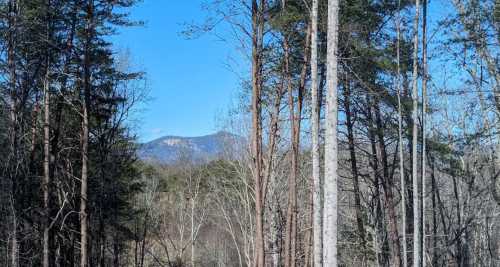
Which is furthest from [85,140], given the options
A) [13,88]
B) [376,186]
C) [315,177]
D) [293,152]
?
[376,186]

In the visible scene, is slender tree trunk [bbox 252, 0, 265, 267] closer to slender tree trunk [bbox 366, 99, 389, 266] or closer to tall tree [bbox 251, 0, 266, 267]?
tall tree [bbox 251, 0, 266, 267]

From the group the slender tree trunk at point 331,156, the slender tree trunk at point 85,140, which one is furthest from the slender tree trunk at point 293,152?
the slender tree trunk at point 85,140

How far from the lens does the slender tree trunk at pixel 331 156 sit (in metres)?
6.96

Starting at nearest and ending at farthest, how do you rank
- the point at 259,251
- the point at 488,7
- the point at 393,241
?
1. the point at 259,251
2. the point at 488,7
3. the point at 393,241

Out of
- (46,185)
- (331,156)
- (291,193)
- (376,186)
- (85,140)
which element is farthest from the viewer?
(376,186)

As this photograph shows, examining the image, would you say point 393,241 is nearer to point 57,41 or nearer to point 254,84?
point 254,84

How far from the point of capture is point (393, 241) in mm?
12586

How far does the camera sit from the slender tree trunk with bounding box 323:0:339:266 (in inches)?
274

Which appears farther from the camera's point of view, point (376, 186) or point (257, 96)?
point (376, 186)

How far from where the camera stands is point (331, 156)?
7.14m

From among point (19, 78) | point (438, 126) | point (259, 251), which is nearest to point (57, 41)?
point (19, 78)

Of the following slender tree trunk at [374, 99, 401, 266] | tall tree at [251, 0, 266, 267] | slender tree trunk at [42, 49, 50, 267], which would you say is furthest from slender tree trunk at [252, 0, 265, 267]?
slender tree trunk at [42, 49, 50, 267]

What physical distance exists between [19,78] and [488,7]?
12.2 metres

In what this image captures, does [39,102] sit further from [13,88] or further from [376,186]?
[376,186]
